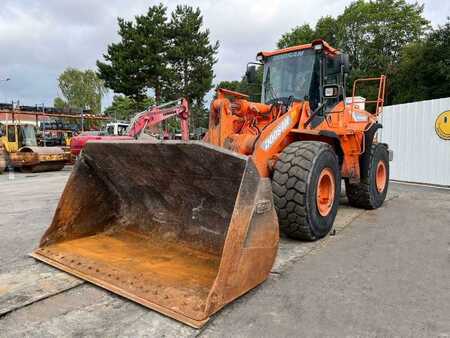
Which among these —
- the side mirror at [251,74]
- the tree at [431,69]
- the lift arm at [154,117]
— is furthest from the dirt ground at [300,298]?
the tree at [431,69]

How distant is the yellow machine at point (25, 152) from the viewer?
607 inches

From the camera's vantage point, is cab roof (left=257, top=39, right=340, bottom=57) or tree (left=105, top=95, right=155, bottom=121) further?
tree (left=105, top=95, right=155, bottom=121)

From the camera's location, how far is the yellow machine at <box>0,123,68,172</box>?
50.6 feet

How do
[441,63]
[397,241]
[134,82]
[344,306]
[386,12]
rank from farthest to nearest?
[386,12]
[134,82]
[441,63]
[397,241]
[344,306]

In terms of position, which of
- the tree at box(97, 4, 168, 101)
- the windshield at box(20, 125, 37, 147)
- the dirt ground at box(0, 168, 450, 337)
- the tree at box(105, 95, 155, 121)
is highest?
the tree at box(97, 4, 168, 101)

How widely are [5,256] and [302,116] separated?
372 cm

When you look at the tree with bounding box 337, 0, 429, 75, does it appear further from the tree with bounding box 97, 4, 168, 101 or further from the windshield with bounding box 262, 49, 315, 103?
the windshield with bounding box 262, 49, 315, 103

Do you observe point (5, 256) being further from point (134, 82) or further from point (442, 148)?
point (134, 82)

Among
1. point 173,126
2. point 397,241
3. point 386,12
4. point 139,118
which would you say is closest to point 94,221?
point 397,241

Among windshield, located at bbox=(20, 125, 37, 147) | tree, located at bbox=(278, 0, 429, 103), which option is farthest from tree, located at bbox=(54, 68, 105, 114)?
windshield, located at bbox=(20, 125, 37, 147)

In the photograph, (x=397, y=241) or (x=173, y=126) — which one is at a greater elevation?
(x=173, y=126)

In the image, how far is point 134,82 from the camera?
2680cm

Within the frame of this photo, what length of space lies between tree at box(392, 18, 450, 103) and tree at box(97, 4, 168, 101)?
53.7 ft

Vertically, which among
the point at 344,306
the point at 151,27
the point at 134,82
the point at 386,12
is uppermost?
the point at 386,12
